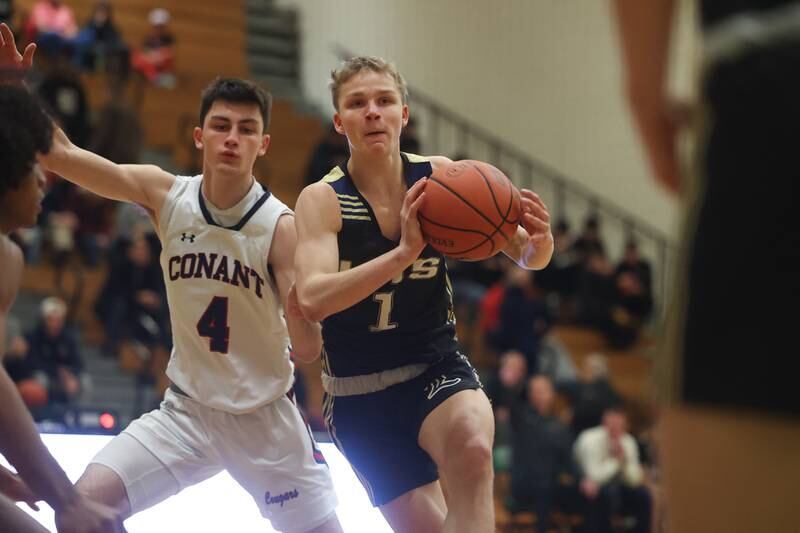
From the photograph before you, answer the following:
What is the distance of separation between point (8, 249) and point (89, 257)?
387 inches

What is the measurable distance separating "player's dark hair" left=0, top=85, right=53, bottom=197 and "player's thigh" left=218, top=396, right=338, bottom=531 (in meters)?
1.86

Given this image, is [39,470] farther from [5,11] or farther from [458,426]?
[5,11]

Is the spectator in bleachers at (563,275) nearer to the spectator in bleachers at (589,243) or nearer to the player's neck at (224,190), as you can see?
the spectator in bleachers at (589,243)

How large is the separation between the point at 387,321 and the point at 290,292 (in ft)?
1.36

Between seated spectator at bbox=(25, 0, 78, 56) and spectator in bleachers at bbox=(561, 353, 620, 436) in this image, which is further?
seated spectator at bbox=(25, 0, 78, 56)

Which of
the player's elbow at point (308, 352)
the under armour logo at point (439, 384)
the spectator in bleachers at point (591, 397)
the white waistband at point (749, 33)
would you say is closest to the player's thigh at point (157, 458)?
the player's elbow at point (308, 352)

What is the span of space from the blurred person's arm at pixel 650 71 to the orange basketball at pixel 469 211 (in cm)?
209

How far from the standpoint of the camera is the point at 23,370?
10234mm

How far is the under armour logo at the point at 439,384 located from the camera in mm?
4582

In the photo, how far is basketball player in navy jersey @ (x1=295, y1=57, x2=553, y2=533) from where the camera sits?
4.50 metres

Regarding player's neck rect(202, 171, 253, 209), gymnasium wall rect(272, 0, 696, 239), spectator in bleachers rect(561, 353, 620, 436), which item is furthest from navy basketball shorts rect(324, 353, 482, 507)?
gymnasium wall rect(272, 0, 696, 239)

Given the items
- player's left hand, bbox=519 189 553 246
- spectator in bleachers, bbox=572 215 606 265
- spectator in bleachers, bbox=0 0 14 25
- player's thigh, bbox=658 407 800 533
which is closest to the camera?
player's thigh, bbox=658 407 800 533

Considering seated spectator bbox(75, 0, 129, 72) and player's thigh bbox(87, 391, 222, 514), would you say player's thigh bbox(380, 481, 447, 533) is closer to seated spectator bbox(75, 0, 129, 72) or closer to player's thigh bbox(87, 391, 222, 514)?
player's thigh bbox(87, 391, 222, 514)

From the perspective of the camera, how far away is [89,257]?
13.1 meters
